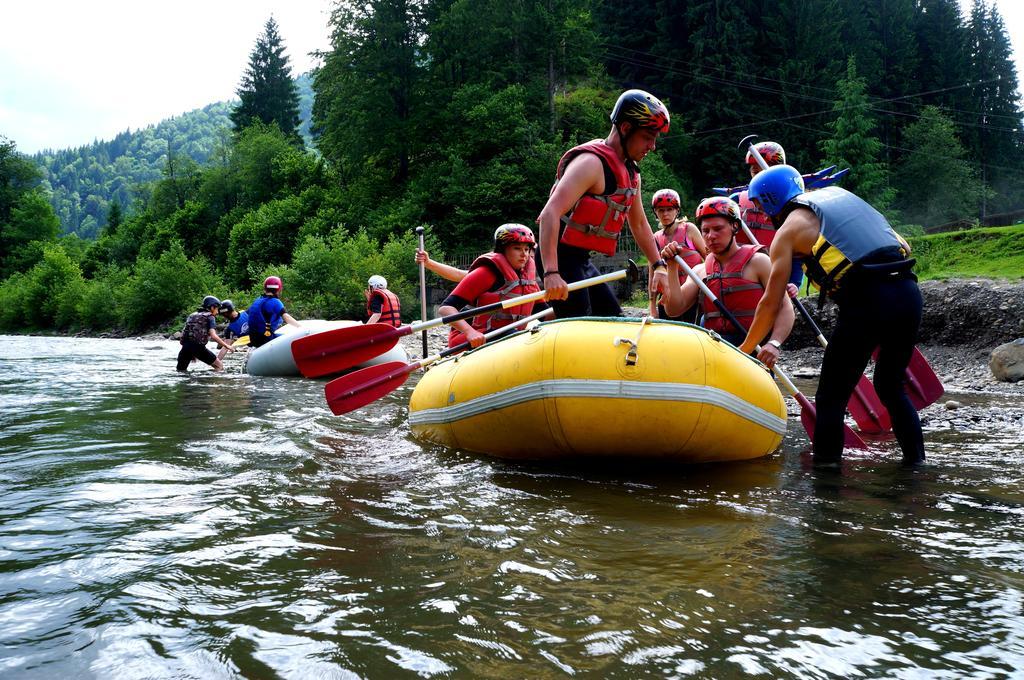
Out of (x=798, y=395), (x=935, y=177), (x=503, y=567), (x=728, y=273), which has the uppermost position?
(x=935, y=177)

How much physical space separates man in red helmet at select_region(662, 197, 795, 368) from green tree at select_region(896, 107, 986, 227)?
39.3 meters

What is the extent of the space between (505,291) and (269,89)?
2687 inches

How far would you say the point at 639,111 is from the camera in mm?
4668

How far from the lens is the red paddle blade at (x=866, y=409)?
5523 mm

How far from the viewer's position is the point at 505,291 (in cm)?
607

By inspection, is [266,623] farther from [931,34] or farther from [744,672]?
[931,34]

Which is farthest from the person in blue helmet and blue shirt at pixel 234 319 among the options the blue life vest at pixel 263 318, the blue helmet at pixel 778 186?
the blue helmet at pixel 778 186

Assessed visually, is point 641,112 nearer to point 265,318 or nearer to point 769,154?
point 769,154

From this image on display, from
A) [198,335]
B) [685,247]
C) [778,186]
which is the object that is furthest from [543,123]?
[778,186]

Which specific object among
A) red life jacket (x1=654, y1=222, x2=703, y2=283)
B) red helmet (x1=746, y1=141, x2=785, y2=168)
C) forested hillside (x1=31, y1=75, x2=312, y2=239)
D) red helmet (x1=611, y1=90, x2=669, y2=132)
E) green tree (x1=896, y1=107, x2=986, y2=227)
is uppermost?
forested hillside (x1=31, y1=75, x2=312, y2=239)

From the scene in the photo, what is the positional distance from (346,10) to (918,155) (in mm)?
32378

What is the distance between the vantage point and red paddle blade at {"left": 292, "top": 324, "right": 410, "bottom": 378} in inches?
232

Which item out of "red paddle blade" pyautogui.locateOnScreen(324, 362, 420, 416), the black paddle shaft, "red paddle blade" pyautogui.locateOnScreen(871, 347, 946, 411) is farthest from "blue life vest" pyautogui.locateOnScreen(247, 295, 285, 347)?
"red paddle blade" pyautogui.locateOnScreen(871, 347, 946, 411)

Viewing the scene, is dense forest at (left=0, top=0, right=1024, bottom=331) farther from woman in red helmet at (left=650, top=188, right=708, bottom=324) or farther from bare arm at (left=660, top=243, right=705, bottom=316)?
bare arm at (left=660, top=243, right=705, bottom=316)
